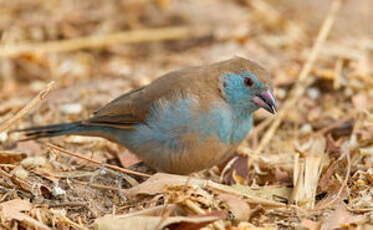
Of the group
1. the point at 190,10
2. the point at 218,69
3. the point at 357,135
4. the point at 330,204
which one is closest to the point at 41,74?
the point at 190,10

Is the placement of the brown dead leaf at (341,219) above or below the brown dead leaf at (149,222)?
below

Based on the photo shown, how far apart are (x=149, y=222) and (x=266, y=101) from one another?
1.50 meters

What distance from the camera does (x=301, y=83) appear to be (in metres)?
5.98

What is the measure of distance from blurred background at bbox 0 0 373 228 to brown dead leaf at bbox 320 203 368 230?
0.90m

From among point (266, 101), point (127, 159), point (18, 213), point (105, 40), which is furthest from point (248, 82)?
point (105, 40)

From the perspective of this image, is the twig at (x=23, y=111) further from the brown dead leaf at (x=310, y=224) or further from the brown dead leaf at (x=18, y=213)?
the brown dead leaf at (x=310, y=224)

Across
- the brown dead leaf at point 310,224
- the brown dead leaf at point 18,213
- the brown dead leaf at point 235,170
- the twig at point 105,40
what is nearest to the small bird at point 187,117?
the brown dead leaf at point 235,170

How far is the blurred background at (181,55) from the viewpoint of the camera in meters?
5.17

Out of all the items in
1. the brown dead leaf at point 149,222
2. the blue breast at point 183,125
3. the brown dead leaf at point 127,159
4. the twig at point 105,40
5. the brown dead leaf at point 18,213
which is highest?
the twig at point 105,40

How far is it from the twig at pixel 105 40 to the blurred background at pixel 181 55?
1 cm

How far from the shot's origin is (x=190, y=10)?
782 centimetres

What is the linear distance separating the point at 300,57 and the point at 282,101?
95 centimetres

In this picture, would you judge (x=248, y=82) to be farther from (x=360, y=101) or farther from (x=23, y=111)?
(x=360, y=101)

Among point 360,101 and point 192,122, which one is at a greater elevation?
point 360,101
